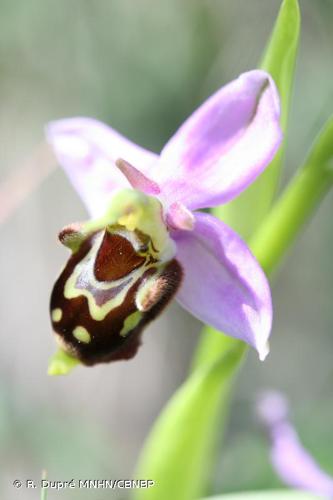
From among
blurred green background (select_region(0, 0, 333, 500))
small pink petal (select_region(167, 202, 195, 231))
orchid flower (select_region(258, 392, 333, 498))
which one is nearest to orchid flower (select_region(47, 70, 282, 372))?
small pink petal (select_region(167, 202, 195, 231))

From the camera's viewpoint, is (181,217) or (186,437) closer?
(181,217)

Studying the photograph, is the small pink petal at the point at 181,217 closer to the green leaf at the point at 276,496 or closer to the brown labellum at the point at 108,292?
the brown labellum at the point at 108,292

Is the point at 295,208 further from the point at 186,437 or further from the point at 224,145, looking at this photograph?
the point at 186,437

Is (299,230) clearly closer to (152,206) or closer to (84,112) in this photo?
(152,206)

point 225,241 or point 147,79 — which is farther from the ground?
point 225,241

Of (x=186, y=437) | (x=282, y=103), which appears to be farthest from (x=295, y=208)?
(x=186, y=437)

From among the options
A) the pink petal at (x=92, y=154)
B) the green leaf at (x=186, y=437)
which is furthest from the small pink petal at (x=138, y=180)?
the green leaf at (x=186, y=437)

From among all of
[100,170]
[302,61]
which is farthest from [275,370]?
[100,170]
